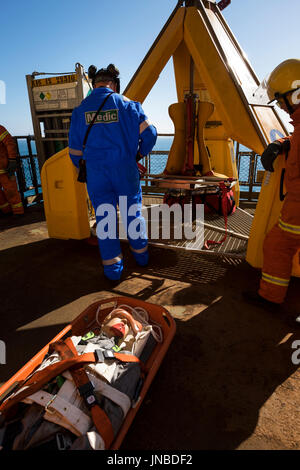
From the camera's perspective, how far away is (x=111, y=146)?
246 centimetres

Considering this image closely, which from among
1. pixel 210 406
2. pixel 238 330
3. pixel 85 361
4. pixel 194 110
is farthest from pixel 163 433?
pixel 194 110

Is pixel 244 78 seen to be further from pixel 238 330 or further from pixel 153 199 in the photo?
pixel 153 199

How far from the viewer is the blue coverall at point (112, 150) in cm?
243

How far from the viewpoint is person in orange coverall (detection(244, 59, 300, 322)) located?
6.41 feet

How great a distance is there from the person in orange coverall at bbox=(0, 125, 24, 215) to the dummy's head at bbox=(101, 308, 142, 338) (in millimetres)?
4056

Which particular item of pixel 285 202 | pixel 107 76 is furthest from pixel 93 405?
pixel 107 76

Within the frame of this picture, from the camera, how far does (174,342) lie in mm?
1935

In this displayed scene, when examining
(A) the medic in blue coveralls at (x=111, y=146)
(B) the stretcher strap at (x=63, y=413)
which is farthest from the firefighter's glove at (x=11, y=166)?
(B) the stretcher strap at (x=63, y=413)

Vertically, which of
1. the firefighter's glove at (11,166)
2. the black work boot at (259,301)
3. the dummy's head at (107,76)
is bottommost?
the black work boot at (259,301)

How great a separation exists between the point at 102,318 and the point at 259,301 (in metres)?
1.35

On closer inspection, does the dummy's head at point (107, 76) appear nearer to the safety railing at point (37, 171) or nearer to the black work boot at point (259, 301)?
the black work boot at point (259, 301)

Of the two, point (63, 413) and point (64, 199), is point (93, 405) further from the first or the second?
point (64, 199)

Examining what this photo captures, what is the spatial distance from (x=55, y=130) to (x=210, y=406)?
5340mm

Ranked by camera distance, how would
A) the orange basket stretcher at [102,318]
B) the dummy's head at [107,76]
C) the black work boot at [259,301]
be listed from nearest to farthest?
the orange basket stretcher at [102,318]
the black work boot at [259,301]
the dummy's head at [107,76]
